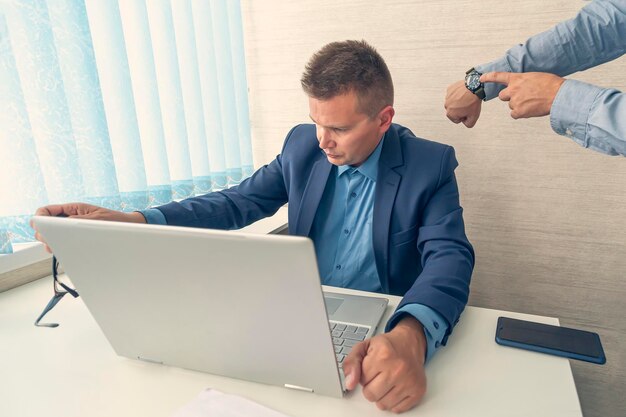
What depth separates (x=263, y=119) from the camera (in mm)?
1983

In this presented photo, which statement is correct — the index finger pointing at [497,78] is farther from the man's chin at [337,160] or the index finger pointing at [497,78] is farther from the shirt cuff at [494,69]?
the man's chin at [337,160]

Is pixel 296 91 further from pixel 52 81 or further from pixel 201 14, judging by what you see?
pixel 52 81

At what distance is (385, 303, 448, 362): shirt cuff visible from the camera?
2.60ft

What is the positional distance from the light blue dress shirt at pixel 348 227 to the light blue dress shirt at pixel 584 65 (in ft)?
1.37

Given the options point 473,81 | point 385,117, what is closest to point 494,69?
point 473,81

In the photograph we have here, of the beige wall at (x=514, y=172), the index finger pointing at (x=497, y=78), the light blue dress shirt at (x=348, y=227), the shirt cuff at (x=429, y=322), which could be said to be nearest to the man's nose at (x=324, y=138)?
the light blue dress shirt at (x=348, y=227)

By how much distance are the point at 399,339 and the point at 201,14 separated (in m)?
1.48

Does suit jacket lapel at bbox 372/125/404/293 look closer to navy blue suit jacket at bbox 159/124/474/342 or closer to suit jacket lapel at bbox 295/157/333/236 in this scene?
navy blue suit jacket at bbox 159/124/474/342

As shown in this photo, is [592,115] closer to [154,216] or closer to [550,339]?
[550,339]

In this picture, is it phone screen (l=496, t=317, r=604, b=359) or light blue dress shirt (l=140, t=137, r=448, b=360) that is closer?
phone screen (l=496, t=317, r=604, b=359)

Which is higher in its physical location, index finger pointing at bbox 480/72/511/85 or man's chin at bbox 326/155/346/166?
index finger pointing at bbox 480/72/511/85

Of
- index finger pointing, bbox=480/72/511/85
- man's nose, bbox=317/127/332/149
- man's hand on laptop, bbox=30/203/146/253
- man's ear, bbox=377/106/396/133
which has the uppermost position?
index finger pointing, bbox=480/72/511/85

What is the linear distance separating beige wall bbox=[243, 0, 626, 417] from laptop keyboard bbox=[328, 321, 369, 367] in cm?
97

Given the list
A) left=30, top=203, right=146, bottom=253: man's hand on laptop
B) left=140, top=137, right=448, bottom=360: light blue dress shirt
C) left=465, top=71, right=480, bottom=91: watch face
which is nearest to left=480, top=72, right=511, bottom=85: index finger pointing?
left=465, top=71, right=480, bottom=91: watch face
